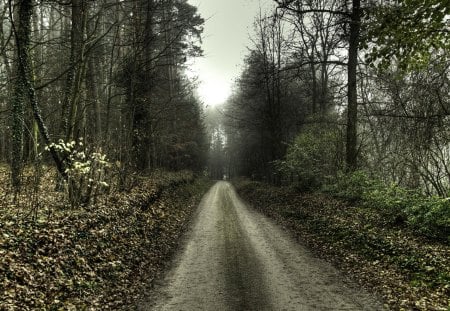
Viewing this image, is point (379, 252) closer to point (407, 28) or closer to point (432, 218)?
point (432, 218)

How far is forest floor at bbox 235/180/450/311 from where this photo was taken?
704 centimetres

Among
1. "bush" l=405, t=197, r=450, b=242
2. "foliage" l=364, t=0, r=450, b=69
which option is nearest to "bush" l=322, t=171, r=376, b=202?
"bush" l=405, t=197, r=450, b=242

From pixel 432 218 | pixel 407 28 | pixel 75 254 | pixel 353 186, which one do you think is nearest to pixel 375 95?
pixel 353 186

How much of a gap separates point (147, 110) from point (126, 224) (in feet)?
32.5

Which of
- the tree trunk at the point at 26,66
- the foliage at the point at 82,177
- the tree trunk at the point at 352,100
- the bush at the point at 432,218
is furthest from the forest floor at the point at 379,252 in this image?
the tree trunk at the point at 26,66

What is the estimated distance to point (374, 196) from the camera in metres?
13.2

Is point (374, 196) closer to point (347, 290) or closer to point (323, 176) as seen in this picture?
point (323, 176)

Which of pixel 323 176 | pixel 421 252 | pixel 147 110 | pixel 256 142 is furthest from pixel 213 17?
pixel 256 142

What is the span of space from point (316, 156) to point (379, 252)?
9.88m

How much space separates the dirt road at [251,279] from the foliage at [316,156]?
6.34 metres

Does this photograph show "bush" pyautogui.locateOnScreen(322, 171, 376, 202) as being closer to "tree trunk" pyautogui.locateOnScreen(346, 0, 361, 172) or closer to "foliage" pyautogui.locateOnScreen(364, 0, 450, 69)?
"tree trunk" pyautogui.locateOnScreen(346, 0, 361, 172)

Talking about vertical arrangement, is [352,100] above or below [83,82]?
below

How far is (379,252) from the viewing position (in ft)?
30.4

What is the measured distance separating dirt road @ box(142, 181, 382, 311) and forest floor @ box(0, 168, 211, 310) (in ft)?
2.39
